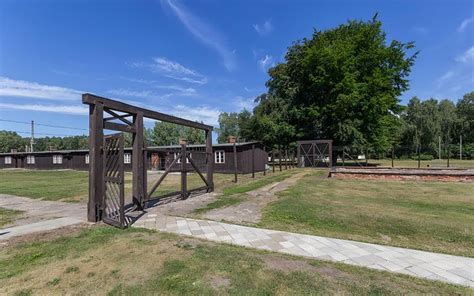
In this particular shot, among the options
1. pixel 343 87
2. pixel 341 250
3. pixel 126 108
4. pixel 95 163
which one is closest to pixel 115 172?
pixel 95 163

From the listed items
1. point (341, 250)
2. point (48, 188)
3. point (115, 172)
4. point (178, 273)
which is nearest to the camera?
point (178, 273)

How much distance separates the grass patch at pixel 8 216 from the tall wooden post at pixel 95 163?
6.46ft

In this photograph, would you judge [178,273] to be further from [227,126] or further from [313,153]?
[227,126]

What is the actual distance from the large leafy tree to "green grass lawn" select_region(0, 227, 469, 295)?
2143cm

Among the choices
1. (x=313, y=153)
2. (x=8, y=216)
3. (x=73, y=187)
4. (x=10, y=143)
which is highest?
(x=10, y=143)

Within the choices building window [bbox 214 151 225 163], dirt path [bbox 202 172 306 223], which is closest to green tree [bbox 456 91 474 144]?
building window [bbox 214 151 225 163]

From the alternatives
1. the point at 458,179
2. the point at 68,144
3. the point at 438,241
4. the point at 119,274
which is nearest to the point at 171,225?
the point at 119,274

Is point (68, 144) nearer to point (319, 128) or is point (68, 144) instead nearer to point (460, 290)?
point (319, 128)

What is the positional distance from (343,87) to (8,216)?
23644 millimetres

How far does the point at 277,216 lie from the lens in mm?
6082

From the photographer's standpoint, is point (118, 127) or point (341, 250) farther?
point (118, 127)

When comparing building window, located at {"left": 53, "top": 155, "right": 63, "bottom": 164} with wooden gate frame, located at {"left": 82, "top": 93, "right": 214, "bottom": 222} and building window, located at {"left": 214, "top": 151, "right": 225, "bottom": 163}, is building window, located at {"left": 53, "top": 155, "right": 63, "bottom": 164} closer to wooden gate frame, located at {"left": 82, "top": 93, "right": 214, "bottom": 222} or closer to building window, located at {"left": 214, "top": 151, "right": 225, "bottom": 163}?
building window, located at {"left": 214, "top": 151, "right": 225, "bottom": 163}

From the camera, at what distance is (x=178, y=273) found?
3.09 m

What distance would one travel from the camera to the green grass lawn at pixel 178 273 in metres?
2.71
